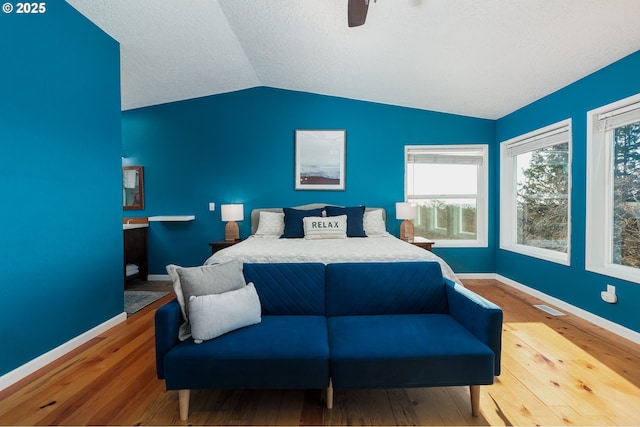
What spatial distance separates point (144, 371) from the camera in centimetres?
195

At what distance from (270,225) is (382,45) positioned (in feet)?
8.00

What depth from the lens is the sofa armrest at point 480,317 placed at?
150 centimetres

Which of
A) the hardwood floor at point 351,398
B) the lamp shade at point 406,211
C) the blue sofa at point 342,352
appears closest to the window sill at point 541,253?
the hardwood floor at point 351,398

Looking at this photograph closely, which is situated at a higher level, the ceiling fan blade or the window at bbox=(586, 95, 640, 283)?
the ceiling fan blade

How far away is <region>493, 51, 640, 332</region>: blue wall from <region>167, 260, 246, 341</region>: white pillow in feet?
10.5

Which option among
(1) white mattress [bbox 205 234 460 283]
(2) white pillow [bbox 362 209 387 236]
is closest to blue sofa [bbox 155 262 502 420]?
(1) white mattress [bbox 205 234 460 283]

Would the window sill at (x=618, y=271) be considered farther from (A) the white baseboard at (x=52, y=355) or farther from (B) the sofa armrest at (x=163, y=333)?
(A) the white baseboard at (x=52, y=355)

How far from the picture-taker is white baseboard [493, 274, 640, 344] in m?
2.37

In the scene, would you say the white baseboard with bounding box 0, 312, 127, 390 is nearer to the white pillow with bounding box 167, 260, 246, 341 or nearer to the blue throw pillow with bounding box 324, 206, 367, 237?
the white pillow with bounding box 167, 260, 246, 341

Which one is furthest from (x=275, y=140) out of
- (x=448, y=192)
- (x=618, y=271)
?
(x=618, y=271)

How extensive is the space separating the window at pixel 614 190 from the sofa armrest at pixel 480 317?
178 centimetres

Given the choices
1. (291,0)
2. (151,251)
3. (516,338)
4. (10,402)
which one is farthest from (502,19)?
(151,251)

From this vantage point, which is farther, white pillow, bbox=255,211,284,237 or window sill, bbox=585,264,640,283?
white pillow, bbox=255,211,284,237

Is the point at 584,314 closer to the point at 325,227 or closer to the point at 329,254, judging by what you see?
the point at 329,254
